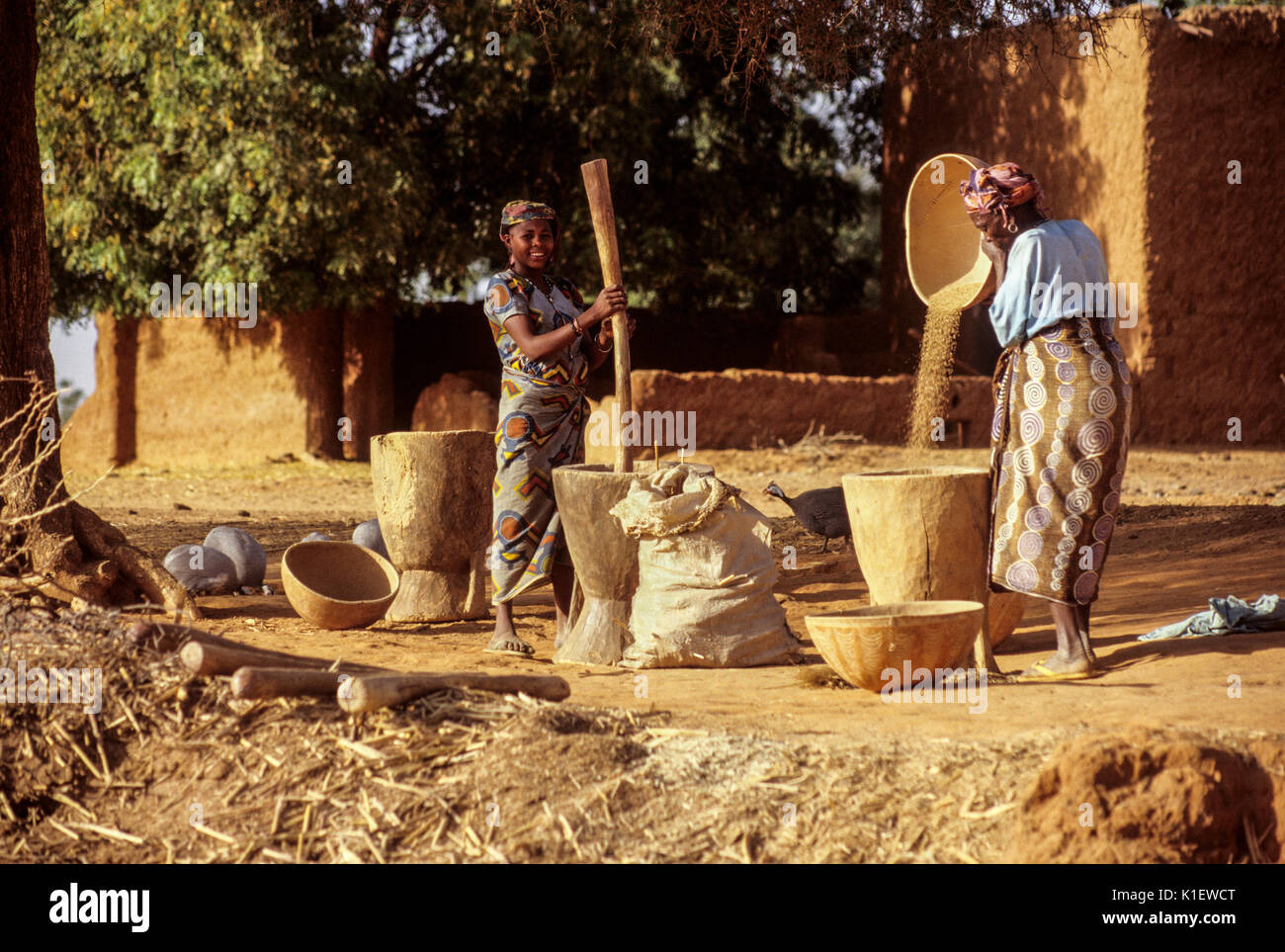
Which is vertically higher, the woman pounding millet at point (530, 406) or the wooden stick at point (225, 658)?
the woman pounding millet at point (530, 406)

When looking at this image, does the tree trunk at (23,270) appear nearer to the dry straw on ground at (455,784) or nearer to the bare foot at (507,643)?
the bare foot at (507,643)

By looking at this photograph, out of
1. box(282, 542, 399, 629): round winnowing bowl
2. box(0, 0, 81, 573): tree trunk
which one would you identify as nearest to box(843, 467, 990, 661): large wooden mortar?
box(282, 542, 399, 629): round winnowing bowl

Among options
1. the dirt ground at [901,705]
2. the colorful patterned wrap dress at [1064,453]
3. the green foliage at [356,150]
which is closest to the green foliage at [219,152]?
the green foliage at [356,150]

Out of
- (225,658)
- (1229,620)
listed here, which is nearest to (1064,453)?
(1229,620)

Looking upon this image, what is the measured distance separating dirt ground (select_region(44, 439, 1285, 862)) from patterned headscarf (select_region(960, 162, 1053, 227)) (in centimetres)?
157

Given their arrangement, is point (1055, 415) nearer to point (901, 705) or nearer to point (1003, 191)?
point (1003, 191)

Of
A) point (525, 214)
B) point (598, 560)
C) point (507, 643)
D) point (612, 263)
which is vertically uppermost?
point (525, 214)

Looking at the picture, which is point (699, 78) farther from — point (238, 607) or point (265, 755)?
point (265, 755)

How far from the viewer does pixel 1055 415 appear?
4352 mm

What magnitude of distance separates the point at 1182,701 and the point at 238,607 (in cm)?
411

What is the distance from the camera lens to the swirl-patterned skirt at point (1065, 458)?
14.2 ft

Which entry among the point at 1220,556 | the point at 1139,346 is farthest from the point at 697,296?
the point at 1220,556

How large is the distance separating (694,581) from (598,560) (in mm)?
377

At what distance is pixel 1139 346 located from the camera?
37.7 ft
